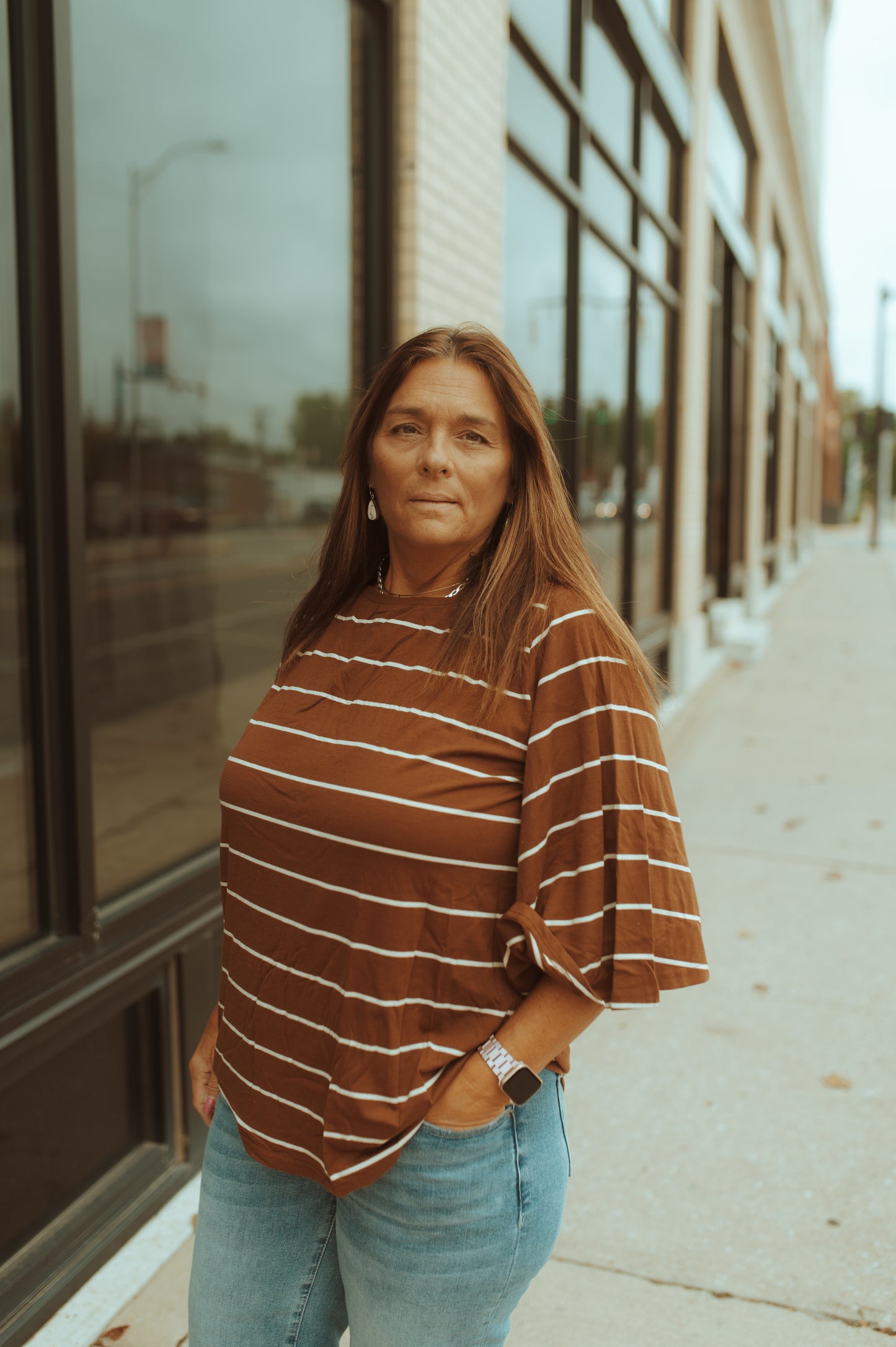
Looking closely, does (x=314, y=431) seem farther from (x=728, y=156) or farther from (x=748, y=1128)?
(x=748, y=1128)

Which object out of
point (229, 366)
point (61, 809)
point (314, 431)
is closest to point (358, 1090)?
point (61, 809)

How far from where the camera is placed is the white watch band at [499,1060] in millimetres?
1437

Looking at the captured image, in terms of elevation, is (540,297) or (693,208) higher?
(693,208)

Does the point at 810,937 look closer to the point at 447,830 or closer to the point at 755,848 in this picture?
Answer: the point at 755,848

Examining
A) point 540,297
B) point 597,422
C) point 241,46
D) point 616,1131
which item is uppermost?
point 241,46

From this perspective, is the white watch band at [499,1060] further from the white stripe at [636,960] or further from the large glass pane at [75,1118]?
the large glass pane at [75,1118]

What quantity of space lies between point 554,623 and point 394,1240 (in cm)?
82

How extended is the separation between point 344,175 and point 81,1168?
3.83 meters

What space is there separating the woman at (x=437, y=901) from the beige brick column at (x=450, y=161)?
2711 millimetres

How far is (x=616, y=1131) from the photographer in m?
3.37

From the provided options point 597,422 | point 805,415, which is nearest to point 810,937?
point 597,422

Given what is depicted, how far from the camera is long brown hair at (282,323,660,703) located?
1467 millimetres

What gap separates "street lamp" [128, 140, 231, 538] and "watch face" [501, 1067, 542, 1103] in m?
10.4

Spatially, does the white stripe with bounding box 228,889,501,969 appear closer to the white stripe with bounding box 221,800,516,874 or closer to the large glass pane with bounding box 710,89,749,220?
the white stripe with bounding box 221,800,516,874
